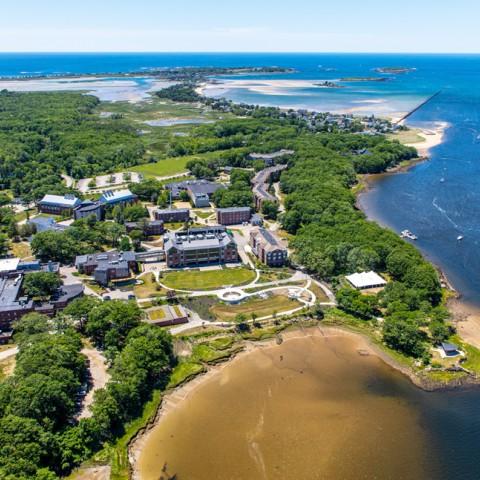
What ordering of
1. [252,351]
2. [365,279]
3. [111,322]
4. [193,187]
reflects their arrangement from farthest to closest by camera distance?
1. [193,187]
2. [365,279]
3. [252,351]
4. [111,322]

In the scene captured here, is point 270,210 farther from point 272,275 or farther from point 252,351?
point 252,351

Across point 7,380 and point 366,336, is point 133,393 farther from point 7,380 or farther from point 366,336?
point 366,336

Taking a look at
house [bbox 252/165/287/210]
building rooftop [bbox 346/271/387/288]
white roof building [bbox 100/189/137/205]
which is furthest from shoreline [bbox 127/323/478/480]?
white roof building [bbox 100/189/137/205]

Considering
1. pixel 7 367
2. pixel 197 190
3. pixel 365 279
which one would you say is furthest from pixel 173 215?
pixel 7 367

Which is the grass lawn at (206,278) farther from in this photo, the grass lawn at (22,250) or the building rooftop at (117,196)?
the building rooftop at (117,196)

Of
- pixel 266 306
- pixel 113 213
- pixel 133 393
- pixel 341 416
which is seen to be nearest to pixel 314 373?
pixel 341 416

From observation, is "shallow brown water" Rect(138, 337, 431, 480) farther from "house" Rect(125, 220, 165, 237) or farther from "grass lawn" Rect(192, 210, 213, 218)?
"grass lawn" Rect(192, 210, 213, 218)
